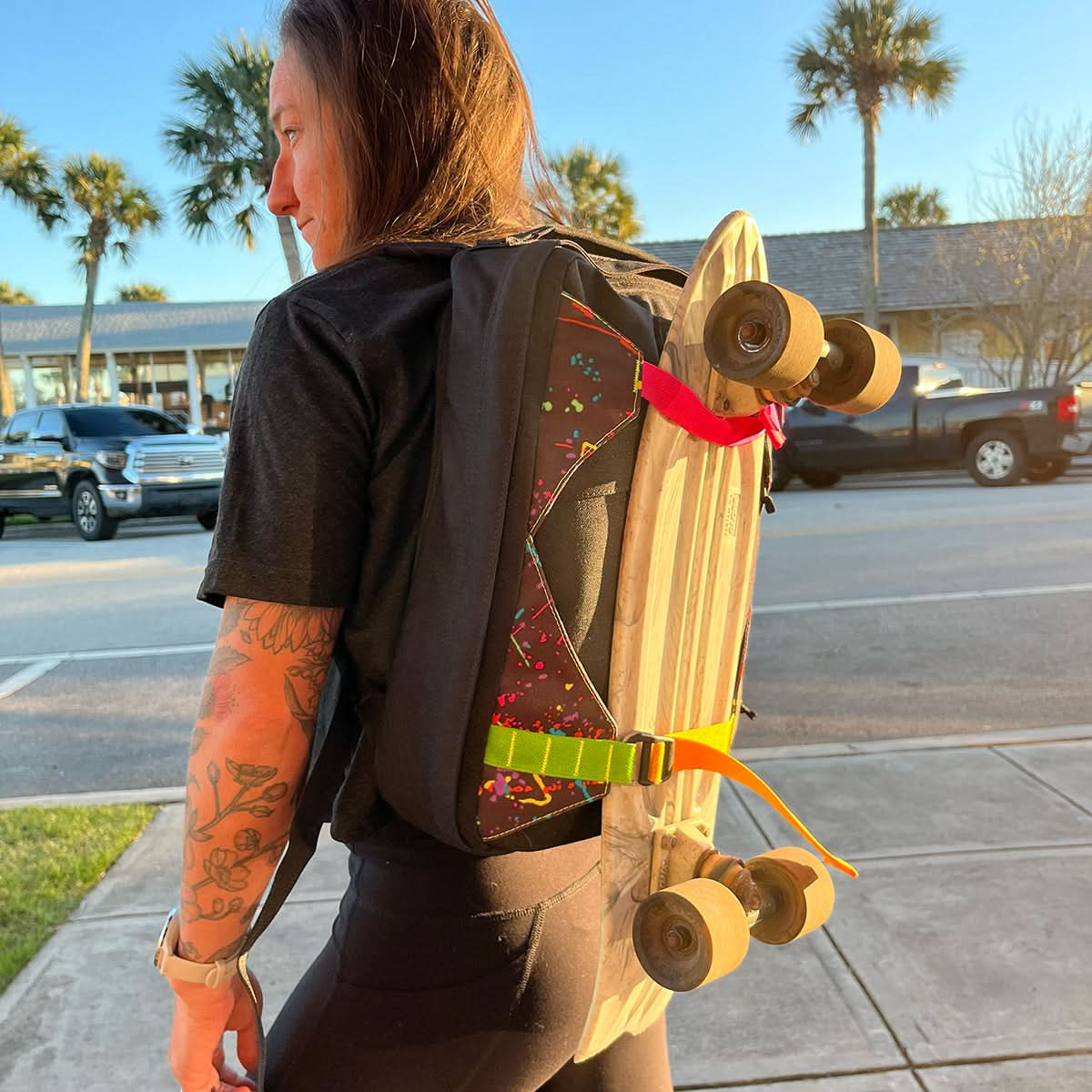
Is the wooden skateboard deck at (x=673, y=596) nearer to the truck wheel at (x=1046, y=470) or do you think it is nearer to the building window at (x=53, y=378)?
the truck wheel at (x=1046, y=470)

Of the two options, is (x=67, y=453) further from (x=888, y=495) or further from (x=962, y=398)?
(x=962, y=398)

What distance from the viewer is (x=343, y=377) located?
98 cm

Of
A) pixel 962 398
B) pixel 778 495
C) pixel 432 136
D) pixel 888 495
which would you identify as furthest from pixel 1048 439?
pixel 432 136

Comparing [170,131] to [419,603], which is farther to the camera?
[170,131]

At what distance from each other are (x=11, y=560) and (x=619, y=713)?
41.9 ft

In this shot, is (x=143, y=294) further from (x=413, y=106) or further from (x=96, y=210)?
(x=413, y=106)

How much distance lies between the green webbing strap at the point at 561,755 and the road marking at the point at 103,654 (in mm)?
5941

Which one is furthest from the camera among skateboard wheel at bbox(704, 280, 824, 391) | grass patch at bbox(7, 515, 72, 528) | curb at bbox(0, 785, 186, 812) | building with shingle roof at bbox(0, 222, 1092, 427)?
building with shingle roof at bbox(0, 222, 1092, 427)

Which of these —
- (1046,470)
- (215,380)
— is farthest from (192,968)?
(215,380)

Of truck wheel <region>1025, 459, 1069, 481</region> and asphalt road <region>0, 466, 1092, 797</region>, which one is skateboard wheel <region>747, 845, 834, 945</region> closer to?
asphalt road <region>0, 466, 1092, 797</region>

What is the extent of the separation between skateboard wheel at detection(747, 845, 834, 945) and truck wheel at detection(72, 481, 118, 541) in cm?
1390

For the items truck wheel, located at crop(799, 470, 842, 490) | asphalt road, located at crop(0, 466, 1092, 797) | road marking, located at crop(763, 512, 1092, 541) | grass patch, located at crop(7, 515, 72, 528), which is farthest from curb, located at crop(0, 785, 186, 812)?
grass patch, located at crop(7, 515, 72, 528)

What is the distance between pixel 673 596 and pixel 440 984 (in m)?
0.49

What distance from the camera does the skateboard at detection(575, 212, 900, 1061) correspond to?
1.01 metres
